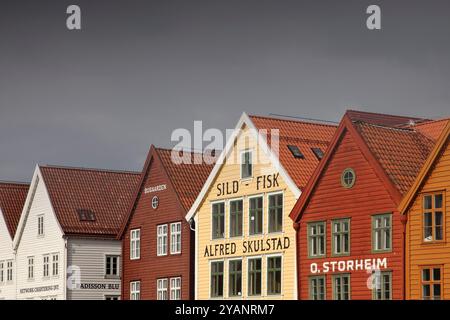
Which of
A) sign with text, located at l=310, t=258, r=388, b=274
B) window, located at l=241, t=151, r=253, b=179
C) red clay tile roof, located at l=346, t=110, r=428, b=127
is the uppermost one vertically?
red clay tile roof, located at l=346, t=110, r=428, b=127

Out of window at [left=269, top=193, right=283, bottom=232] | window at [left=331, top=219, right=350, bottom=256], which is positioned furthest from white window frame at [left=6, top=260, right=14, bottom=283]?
window at [left=331, top=219, right=350, bottom=256]

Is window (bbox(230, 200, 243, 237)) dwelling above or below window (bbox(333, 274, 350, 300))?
above

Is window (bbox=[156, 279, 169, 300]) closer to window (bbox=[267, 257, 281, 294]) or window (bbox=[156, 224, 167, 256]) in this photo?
window (bbox=[156, 224, 167, 256])

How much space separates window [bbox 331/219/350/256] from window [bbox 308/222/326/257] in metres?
0.86

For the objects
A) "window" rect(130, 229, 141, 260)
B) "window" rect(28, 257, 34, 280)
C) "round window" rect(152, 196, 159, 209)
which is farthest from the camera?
"window" rect(28, 257, 34, 280)

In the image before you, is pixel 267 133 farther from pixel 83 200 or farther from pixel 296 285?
pixel 83 200

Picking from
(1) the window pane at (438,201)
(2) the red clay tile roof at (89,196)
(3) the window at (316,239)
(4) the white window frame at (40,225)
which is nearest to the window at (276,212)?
(3) the window at (316,239)

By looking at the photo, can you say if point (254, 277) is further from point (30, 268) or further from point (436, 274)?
point (30, 268)

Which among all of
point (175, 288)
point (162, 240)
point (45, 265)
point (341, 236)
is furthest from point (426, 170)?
point (45, 265)

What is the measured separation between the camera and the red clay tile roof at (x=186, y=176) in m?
67.0

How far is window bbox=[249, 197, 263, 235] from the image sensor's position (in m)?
59.5

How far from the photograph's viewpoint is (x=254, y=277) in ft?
195

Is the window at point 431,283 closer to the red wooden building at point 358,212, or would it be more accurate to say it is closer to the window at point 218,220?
the red wooden building at point 358,212
